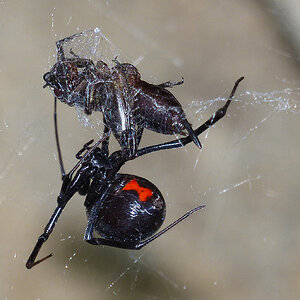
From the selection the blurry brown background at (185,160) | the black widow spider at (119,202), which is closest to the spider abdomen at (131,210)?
the black widow spider at (119,202)

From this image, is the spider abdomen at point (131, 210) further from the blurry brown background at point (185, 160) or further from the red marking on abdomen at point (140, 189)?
the blurry brown background at point (185, 160)

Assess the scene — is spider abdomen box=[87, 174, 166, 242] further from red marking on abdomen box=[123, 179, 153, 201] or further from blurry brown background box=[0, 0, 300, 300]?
blurry brown background box=[0, 0, 300, 300]

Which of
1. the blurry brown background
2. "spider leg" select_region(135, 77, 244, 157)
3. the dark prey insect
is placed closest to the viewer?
the dark prey insect

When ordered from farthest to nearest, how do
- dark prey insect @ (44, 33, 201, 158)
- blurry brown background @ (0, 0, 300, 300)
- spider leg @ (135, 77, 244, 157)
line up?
blurry brown background @ (0, 0, 300, 300), spider leg @ (135, 77, 244, 157), dark prey insect @ (44, 33, 201, 158)

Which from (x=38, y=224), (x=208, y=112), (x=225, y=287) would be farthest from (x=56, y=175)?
(x=225, y=287)

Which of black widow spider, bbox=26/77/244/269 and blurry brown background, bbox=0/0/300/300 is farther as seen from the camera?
blurry brown background, bbox=0/0/300/300

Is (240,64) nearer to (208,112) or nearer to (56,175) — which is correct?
(208,112)

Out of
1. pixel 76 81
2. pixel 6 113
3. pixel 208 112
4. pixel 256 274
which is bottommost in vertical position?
pixel 256 274

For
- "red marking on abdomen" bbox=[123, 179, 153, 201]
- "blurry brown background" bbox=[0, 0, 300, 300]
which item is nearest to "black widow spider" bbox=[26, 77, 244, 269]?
"red marking on abdomen" bbox=[123, 179, 153, 201]
